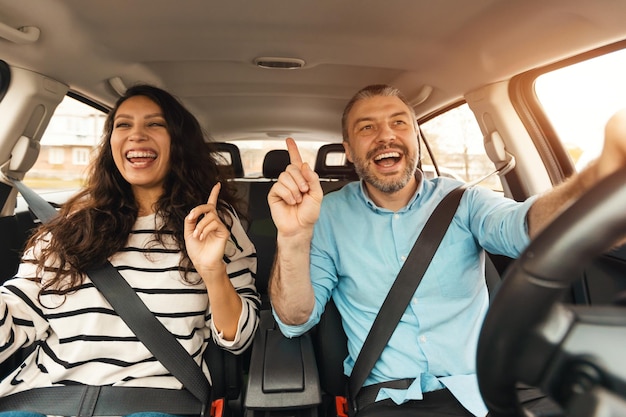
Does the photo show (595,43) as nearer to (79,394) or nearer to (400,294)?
(400,294)

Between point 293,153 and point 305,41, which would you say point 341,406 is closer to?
point 293,153

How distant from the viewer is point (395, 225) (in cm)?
169

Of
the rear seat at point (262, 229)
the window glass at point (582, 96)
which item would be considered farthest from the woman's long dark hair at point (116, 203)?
the window glass at point (582, 96)

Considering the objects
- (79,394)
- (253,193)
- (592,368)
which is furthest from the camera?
(253,193)

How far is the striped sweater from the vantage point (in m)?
1.41

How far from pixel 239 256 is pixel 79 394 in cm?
66

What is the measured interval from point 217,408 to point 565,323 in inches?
47.9

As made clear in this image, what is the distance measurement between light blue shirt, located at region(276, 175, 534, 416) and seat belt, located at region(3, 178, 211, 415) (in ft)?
1.09

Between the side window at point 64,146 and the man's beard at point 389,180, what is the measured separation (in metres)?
1.38

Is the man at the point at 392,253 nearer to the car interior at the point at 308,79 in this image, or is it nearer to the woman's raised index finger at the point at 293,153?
the woman's raised index finger at the point at 293,153

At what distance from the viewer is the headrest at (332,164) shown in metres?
3.31

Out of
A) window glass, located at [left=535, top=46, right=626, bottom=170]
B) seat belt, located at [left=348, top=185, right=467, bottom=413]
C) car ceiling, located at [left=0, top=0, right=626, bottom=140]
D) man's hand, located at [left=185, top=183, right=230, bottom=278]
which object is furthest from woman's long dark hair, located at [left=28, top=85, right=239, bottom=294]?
window glass, located at [left=535, top=46, right=626, bottom=170]

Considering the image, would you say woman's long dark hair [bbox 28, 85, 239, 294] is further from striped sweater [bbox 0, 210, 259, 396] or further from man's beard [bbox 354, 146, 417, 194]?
man's beard [bbox 354, 146, 417, 194]

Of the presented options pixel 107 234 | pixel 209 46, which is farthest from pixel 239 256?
pixel 209 46
